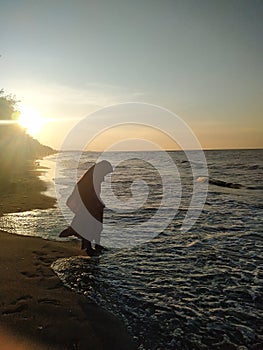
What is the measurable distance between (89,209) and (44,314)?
3270 mm

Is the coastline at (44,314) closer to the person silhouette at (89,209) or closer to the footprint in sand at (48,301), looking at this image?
the footprint in sand at (48,301)

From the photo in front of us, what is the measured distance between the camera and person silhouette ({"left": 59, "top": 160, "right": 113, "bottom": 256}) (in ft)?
23.3

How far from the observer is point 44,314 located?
13.9 ft

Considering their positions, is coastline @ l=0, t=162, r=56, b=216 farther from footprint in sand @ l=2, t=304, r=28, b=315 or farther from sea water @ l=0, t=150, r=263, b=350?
footprint in sand @ l=2, t=304, r=28, b=315

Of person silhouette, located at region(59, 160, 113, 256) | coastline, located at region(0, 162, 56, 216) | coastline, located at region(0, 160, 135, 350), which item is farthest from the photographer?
coastline, located at region(0, 162, 56, 216)

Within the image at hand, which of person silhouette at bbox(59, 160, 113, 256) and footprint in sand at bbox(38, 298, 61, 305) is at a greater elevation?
person silhouette at bbox(59, 160, 113, 256)

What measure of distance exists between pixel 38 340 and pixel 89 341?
0.59 metres

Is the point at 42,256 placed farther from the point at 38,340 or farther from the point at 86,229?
the point at 38,340

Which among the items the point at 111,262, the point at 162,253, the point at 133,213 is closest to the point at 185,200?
the point at 133,213

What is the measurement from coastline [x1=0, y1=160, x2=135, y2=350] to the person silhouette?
2.58 feet

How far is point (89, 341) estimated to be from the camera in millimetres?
3729

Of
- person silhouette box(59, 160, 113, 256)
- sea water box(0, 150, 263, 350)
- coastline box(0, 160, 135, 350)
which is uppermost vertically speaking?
person silhouette box(59, 160, 113, 256)

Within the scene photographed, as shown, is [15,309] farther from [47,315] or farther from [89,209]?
[89,209]

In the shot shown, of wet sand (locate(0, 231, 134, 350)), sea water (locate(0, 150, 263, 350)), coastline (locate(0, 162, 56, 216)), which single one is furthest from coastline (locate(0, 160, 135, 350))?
coastline (locate(0, 162, 56, 216))
